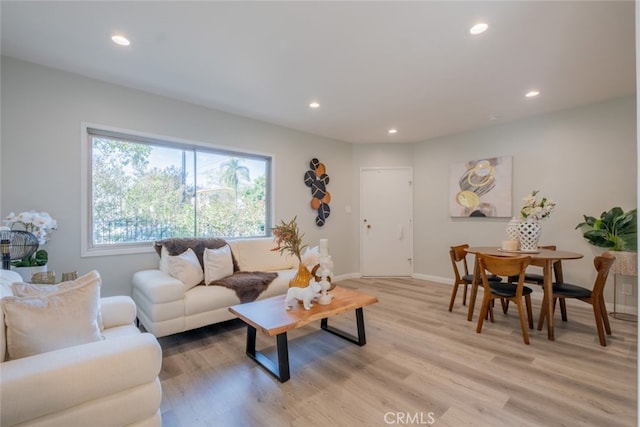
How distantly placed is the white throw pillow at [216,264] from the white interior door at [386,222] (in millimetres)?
2819

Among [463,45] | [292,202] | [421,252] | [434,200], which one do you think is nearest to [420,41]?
[463,45]

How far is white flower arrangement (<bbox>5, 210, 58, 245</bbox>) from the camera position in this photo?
228cm

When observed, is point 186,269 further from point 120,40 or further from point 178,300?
point 120,40

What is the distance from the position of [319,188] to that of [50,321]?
12.5 ft

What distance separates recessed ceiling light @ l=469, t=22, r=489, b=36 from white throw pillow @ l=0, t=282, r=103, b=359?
2982 mm

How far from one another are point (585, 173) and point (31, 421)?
17.2ft

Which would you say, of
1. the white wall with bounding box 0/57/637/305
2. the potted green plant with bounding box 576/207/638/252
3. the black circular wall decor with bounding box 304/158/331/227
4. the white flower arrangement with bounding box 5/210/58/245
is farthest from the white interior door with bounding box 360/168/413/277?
the white flower arrangement with bounding box 5/210/58/245

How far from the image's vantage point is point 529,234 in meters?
2.94

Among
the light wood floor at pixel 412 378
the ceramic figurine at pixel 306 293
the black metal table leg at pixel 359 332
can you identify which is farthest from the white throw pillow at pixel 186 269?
the black metal table leg at pixel 359 332

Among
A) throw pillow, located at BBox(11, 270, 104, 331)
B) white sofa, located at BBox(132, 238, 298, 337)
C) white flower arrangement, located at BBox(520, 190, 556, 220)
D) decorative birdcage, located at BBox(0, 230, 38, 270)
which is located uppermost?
white flower arrangement, located at BBox(520, 190, 556, 220)

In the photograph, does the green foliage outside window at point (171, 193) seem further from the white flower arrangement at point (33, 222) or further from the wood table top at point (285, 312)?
the wood table top at point (285, 312)

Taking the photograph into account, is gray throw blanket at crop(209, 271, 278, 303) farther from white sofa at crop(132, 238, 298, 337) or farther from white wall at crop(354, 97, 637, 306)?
white wall at crop(354, 97, 637, 306)

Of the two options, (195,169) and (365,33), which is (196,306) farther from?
(365,33)

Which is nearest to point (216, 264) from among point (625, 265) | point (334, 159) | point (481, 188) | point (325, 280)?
point (325, 280)
